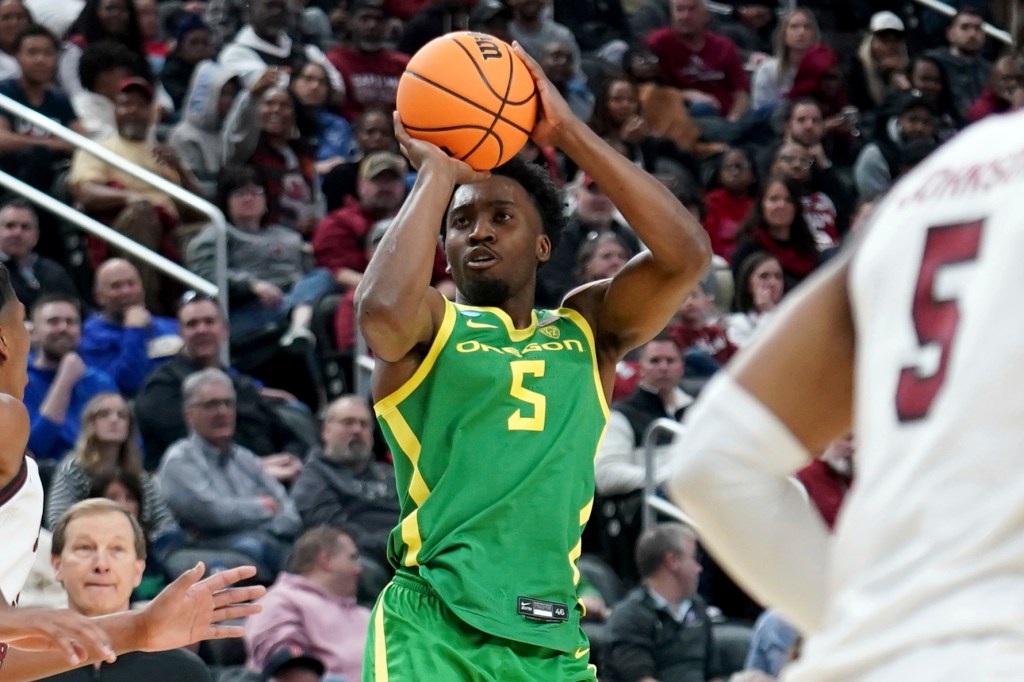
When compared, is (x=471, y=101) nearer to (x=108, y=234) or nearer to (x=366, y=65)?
(x=108, y=234)

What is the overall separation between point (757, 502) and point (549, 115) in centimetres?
260

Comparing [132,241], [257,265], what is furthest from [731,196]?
[132,241]

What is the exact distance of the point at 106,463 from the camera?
8164 mm

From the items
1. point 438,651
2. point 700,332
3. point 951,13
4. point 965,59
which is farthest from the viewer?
Result: point 951,13

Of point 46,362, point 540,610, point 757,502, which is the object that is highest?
point 757,502

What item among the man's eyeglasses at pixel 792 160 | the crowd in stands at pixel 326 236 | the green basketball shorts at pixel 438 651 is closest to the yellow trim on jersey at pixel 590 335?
the green basketball shorts at pixel 438 651

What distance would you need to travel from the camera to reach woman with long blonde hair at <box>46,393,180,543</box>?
802 cm

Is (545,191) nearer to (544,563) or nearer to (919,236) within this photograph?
(544,563)

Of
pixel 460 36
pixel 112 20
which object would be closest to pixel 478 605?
pixel 460 36

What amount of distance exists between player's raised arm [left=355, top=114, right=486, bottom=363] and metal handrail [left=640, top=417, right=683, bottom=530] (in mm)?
4563

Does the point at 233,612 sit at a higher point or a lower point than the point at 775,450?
lower

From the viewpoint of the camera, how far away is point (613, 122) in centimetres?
1265

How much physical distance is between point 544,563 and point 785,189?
7.58m

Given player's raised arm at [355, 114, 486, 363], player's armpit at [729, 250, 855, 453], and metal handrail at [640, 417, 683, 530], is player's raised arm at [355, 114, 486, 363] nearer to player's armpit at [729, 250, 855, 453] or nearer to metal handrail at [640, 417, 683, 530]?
player's armpit at [729, 250, 855, 453]
